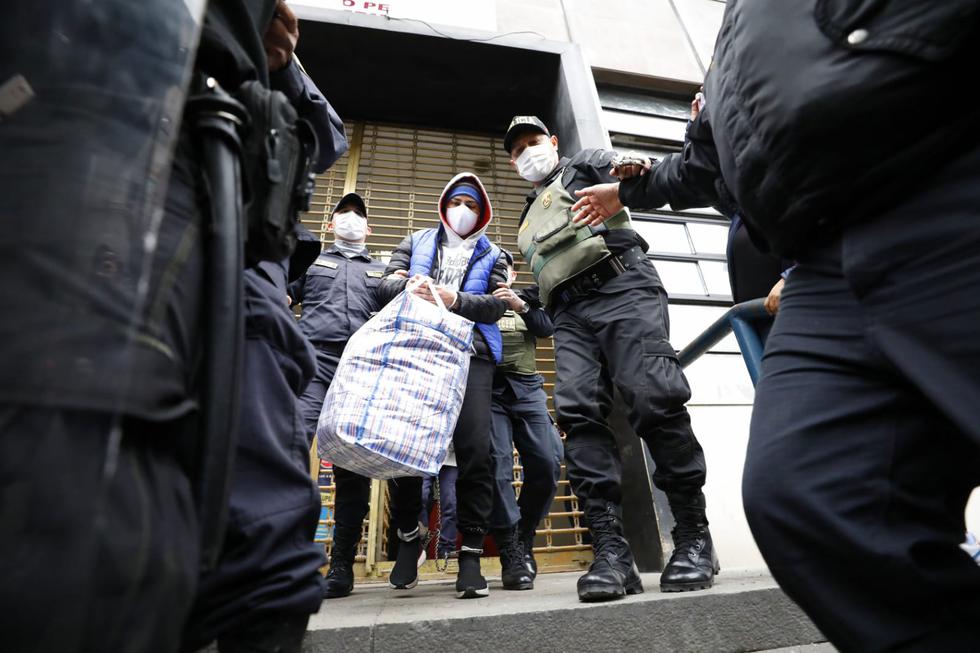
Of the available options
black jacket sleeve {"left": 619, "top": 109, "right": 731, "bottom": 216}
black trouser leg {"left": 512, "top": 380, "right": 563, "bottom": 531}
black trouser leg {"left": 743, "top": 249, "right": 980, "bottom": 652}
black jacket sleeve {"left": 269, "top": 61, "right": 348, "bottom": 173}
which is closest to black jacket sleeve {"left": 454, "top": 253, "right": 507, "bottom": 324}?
black trouser leg {"left": 512, "top": 380, "right": 563, "bottom": 531}

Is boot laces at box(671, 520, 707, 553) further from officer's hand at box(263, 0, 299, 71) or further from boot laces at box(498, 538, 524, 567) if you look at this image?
officer's hand at box(263, 0, 299, 71)

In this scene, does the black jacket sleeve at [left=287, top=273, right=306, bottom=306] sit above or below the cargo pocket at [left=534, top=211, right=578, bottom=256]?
above

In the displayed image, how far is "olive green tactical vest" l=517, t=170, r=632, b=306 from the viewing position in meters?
2.26

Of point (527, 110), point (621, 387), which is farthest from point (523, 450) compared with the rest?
point (527, 110)

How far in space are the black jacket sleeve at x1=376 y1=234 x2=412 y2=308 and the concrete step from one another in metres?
1.29

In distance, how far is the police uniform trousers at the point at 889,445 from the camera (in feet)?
2.36

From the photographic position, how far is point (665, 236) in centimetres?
443

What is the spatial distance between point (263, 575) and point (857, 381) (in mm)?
890

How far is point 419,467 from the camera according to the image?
178 centimetres

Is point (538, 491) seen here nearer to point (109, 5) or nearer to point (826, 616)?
point (826, 616)

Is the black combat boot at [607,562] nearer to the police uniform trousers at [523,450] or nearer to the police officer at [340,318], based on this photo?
the police uniform trousers at [523,450]

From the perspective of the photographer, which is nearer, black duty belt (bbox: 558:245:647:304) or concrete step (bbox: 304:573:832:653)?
concrete step (bbox: 304:573:832:653)

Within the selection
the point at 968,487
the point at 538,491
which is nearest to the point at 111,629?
the point at 968,487

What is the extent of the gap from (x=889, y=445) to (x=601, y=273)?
1546 millimetres
